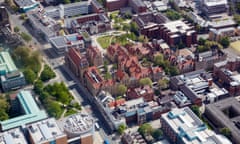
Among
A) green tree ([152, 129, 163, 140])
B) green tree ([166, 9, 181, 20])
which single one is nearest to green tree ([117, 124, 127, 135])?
green tree ([152, 129, 163, 140])

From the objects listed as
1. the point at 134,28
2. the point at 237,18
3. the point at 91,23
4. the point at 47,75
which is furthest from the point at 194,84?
the point at 91,23

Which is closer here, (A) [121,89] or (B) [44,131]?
(B) [44,131]

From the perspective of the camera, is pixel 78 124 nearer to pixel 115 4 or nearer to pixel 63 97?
pixel 63 97

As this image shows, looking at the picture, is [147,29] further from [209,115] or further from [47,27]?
[209,115]

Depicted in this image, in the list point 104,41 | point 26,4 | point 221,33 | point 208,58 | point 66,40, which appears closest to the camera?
point 208,58

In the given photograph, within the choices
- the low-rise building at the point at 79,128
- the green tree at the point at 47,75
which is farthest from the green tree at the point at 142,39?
the low-rise building at the point at 79,128

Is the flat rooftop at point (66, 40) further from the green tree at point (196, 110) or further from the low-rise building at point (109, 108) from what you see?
the green tree at point (196, 110)

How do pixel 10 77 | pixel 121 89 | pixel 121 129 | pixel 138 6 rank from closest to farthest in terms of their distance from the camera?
pixel 121 129 → pixel 121 89 → pixel 10 77 → pixel 138 6
